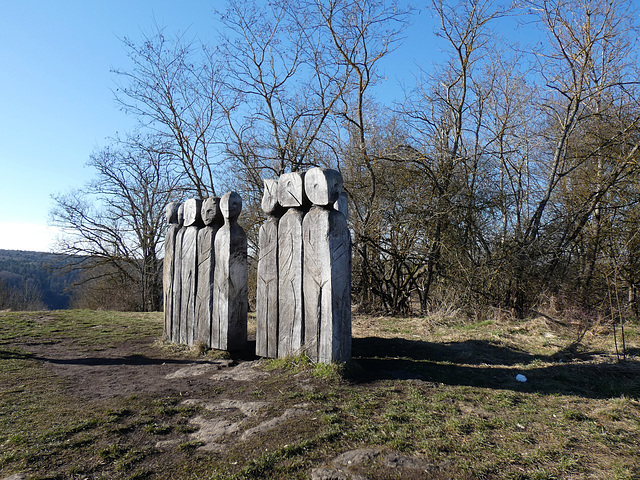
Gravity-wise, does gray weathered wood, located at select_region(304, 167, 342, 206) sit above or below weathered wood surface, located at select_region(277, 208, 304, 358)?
above

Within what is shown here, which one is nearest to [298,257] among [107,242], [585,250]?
[585,250]

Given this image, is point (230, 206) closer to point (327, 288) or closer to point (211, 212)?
point (211, 212)

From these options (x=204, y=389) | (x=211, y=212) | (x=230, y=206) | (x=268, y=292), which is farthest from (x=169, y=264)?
(x=204, y=389)

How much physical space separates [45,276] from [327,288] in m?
43.4

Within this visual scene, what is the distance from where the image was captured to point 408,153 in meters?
8.16

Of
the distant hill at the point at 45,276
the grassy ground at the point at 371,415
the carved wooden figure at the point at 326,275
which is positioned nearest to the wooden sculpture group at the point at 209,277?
the grassy ground at the point at 371,415

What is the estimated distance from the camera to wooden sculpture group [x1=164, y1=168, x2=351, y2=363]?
4.27 m

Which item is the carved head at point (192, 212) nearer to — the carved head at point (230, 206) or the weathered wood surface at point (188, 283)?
the weathered wood surface at point (188, 283)

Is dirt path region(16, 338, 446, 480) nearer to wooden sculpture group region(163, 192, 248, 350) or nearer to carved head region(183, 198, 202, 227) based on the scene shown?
wooden sculpture group region(163, 192, 248, 350)

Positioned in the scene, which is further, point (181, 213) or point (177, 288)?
point (181, 213)

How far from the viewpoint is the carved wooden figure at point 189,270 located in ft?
19.2

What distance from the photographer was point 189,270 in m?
5.93

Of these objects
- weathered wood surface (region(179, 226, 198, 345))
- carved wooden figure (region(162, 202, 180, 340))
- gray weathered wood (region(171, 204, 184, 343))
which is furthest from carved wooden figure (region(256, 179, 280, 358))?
carved wooden figure (region(162, 202, 180, 340))

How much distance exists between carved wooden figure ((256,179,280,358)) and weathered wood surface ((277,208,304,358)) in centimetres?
9
